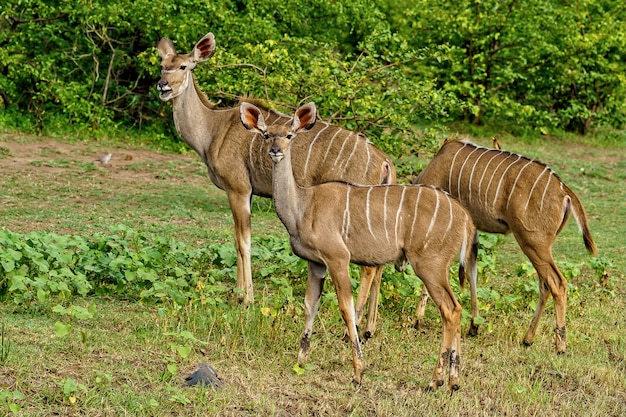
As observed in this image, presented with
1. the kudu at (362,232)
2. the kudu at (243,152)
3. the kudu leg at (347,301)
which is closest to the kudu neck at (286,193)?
the kudu at (362,232)

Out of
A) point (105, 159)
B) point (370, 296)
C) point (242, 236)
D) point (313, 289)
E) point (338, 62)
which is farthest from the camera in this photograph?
point (105, 159)

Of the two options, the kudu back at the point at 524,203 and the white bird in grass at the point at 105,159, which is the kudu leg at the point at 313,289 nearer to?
the kudu back at the point at 524,203

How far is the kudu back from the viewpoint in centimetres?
577

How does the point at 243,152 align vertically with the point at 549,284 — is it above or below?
above

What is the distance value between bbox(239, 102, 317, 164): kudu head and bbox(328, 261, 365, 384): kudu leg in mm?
616

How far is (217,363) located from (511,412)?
1.44 metres

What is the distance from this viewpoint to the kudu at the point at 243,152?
6.14 metres

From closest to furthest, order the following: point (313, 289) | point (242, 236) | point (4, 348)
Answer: point (4, 348), point (313, 289), point (242, 236)

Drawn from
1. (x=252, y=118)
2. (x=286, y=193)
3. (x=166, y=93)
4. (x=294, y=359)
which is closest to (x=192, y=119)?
(x=166, y=93)

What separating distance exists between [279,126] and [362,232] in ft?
2.22

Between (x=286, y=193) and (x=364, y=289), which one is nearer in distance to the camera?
(x=286, y=193)

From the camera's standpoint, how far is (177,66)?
6.65 m

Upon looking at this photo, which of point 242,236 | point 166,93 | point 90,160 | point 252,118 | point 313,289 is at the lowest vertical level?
point 90,160

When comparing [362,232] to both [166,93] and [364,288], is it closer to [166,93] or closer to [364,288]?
[364,288]
